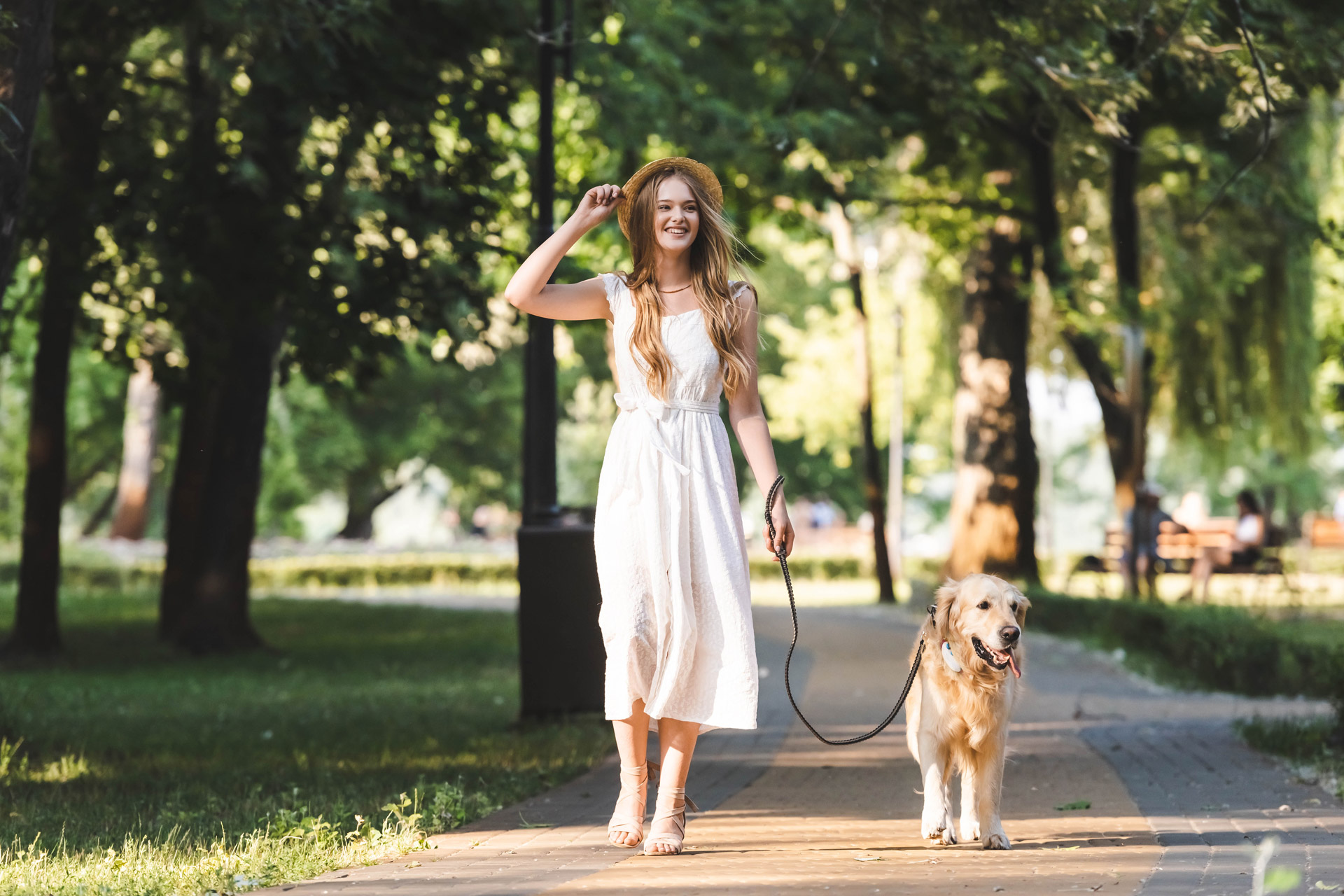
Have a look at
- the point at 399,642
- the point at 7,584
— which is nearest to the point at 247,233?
the point at 399,642

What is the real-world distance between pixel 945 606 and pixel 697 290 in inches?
54.0

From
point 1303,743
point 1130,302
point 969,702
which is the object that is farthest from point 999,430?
point 969,702

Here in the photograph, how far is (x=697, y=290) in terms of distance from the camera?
5043 millimetres

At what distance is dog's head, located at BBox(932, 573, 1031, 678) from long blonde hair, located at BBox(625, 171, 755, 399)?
1.03 meters

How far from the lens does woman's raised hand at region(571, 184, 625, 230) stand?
16.3 feet

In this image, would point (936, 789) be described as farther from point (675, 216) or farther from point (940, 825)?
point (675, 216)

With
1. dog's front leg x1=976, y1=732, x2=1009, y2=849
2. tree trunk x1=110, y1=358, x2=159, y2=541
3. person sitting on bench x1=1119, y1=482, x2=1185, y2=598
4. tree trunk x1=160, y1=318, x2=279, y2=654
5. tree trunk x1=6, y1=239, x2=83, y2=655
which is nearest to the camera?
dog's front leg x1=976, y1=732, x2=1009, y2=849

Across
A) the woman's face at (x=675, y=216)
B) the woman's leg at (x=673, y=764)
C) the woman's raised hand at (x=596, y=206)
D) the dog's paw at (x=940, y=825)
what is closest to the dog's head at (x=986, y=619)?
the dog's paw at (x=940, y=825)

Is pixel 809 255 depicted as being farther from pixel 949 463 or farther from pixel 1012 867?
pixel 1012 867

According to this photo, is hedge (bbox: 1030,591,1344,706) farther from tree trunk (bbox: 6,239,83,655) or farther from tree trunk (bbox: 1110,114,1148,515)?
tree trunk (bbox: 6,239,83,655)

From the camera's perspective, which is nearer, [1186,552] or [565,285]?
[565,285]

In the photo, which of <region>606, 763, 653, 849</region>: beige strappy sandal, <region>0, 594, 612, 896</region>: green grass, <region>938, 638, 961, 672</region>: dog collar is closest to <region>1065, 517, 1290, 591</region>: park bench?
<region>0, 594, 612, 896</region>: green grass

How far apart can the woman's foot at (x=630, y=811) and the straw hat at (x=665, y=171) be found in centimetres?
184

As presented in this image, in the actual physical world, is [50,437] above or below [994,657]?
above
